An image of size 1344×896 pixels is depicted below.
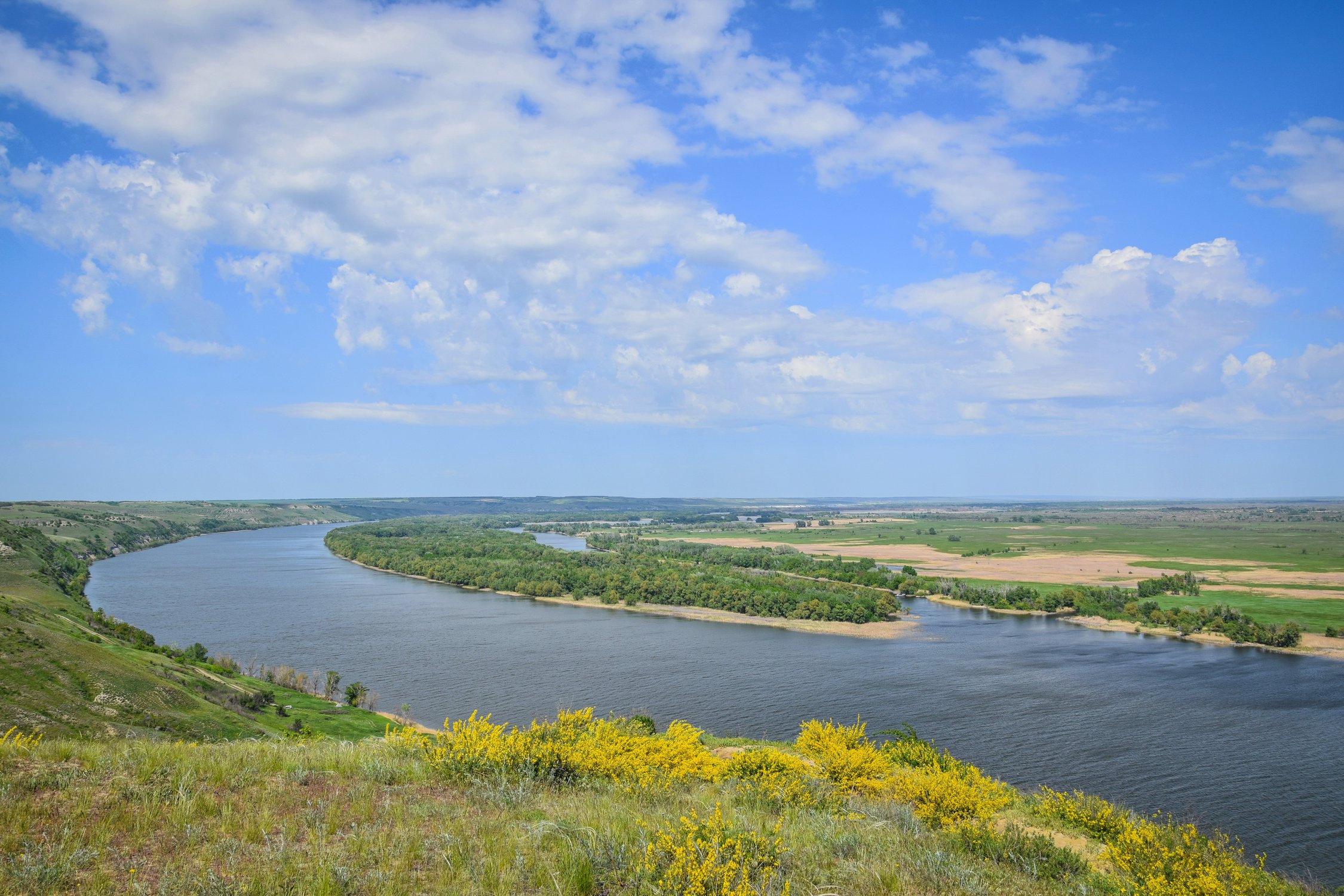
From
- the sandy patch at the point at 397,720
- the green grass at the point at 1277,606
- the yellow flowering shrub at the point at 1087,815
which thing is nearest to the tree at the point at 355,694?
the sandy patch at the point at 397,720

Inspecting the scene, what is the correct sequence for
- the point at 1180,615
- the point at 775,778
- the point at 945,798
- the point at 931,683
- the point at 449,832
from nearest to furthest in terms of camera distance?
the point at 449,832 → the point at 775,778 → the point at 945,798 → the point at 931,683 → the point at 1180,615

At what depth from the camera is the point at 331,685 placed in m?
41.6

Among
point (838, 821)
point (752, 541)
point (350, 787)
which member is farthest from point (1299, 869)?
point (752, 541)

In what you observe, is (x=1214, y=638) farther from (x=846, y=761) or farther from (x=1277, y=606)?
(x=846, y=761)

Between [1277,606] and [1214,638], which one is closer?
[1214,638]

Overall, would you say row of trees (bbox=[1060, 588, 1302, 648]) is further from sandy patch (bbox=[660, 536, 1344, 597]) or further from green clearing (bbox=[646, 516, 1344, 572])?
green clearing (bbox=[646, 516, 1344, 572])

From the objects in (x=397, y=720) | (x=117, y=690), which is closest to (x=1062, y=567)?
(x=397, y=720)

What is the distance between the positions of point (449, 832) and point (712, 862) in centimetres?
276

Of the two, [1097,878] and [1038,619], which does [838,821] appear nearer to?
[1097,878]

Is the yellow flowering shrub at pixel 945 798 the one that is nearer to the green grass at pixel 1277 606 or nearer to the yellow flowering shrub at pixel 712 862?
the yellow flowering shrub at pixel 712 862

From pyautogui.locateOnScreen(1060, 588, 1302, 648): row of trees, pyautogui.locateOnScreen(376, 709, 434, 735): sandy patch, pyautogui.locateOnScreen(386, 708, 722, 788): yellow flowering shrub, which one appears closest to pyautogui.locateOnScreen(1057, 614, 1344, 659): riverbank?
pyautogui.locateOnScreen(1060, 588, 1302, 648): row of trees

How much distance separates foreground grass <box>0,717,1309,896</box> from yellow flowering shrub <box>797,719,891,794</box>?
3932 mm

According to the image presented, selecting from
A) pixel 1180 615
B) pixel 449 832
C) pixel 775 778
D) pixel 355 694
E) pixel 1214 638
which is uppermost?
pixel 449 832

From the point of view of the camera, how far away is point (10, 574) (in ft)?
191
